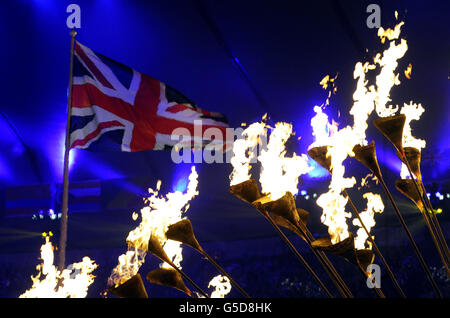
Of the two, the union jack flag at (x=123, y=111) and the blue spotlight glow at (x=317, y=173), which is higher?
the blue spotlight glow at (x=317, y=173)

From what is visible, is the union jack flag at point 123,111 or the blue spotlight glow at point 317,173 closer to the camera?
the union jack flag at point 123,111

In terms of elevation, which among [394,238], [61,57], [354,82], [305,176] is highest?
[61,57]

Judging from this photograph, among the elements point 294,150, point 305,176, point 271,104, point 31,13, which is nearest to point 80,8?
point 31,13

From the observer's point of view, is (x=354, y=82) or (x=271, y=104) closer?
(x=354, y=82)

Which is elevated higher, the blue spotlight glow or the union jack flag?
the blue spotlight glow

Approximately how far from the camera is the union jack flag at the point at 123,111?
234 inches

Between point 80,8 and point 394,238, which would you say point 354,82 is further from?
point 80,8

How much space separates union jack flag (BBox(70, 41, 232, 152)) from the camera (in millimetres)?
5941

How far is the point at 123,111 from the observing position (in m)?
6.33

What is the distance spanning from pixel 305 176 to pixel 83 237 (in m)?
5.99

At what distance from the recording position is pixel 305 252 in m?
10.9

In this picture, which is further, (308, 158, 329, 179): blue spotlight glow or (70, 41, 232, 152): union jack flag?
(308, 158, 329, 179): blue spotlight glow

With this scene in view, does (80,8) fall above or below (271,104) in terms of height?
above

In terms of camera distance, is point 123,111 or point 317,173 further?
point 317,173
